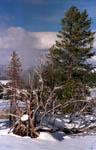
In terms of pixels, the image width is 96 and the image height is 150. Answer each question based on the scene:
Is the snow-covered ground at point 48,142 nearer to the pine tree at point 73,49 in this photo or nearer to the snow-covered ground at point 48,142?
the snow-covered ground at point 48,142

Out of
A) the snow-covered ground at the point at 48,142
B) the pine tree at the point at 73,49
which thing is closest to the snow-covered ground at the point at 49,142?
→ the snow-covered ground at the point at 48,142

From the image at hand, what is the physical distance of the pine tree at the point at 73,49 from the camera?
711 inches

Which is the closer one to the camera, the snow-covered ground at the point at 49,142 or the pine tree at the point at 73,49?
the snow-covered ground at the point at 49,142

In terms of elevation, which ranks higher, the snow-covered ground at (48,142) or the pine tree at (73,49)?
the pine tree at (73,49)

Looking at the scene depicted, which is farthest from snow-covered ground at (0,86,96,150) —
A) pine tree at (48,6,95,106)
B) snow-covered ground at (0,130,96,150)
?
pine tree at (48,6,95,106)

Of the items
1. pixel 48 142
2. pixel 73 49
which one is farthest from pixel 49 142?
pixel 73 49

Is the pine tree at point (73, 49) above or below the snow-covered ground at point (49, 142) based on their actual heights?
above

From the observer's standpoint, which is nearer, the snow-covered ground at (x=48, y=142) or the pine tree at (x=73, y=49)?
the snow-covered ground at (x=48, y=142)

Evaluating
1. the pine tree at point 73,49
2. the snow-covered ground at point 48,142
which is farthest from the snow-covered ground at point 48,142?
the pine tree at point 73,49

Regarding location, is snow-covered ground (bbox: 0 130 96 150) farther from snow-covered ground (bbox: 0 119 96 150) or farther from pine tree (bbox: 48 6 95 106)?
pine tree (bbox: 48 6 95 106)

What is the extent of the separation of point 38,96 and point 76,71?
28.9 ft

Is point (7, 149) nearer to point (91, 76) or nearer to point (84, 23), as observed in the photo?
point (91, 76)

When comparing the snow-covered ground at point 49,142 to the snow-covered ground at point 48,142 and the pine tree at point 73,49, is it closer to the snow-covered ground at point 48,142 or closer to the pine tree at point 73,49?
the snow-covered ground at point 48,142

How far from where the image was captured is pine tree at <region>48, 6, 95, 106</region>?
1805 cm
